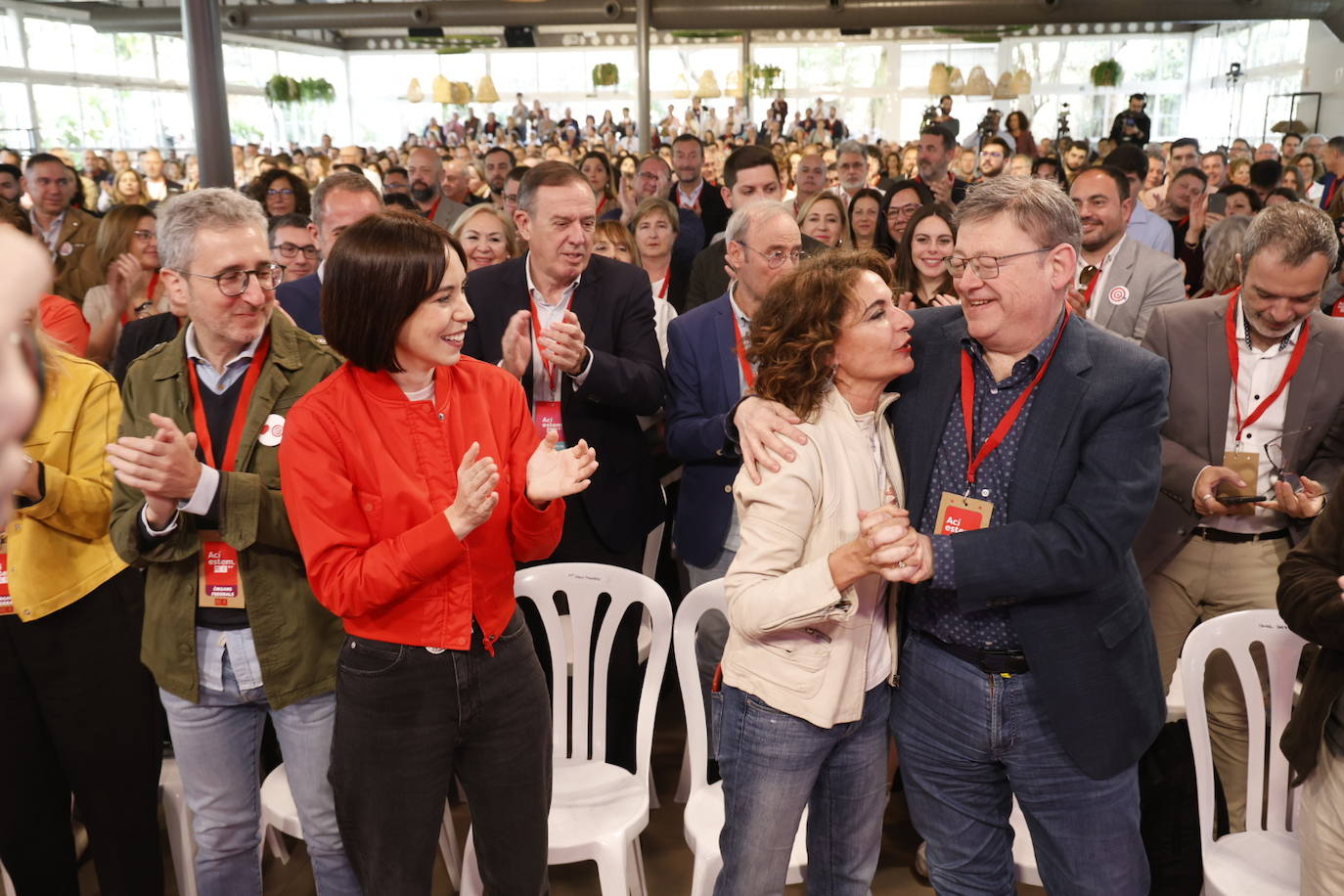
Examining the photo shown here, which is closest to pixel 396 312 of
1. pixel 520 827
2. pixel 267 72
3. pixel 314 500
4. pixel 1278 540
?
pixel 314 500

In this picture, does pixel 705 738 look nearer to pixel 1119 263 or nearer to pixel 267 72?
pixel 1119 263

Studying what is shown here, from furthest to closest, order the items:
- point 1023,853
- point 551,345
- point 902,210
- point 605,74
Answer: point 605,74 < point 902,210 < point 551,345 < point 1023,853

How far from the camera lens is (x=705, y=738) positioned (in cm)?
238

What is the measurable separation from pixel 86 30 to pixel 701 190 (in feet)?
63.3

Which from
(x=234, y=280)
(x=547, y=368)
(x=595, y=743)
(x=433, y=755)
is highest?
(x=234, y=280)

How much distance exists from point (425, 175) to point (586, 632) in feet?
15.5

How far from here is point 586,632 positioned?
256cm

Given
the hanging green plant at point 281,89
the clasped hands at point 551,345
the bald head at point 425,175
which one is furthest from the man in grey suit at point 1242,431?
the hanging green plant at point 281,89

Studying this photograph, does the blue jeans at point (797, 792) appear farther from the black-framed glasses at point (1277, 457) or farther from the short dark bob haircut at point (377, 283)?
the black-framed glasses at point (1277, 457)

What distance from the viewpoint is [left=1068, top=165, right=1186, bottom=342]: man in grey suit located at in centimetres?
346

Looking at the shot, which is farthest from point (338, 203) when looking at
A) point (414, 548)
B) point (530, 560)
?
point (414, 548)

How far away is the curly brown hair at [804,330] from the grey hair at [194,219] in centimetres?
111

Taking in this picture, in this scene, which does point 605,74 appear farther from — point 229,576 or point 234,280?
point 229,576

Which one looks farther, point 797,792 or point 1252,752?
point 1252,752
